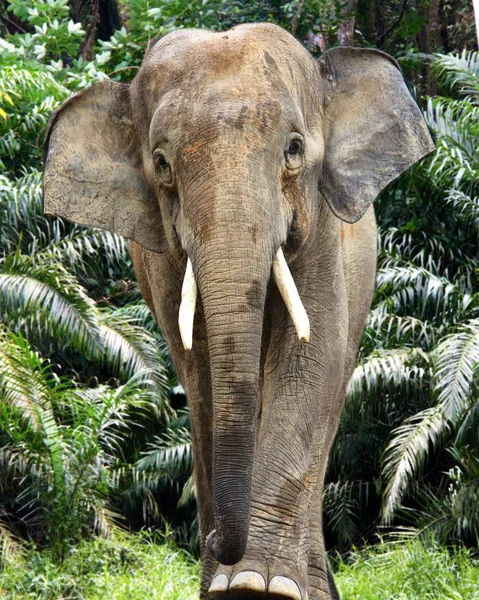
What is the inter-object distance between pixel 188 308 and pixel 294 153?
2.42 ft

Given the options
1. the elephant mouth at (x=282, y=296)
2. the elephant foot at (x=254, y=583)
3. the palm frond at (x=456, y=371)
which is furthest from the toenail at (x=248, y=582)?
the palm frond at (x=456, y=371)

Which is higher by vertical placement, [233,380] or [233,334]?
[233,334]

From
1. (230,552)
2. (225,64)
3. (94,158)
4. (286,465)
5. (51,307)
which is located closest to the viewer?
(230,552)

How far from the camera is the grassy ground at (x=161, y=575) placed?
26.6 ft

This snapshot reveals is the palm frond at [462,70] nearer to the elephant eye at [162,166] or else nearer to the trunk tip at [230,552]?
the elephant eye at [162,166]

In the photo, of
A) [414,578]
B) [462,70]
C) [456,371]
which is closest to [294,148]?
[414,578]

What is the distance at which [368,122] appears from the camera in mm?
5625

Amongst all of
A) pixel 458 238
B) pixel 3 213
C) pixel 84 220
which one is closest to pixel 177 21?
pixel 3 213

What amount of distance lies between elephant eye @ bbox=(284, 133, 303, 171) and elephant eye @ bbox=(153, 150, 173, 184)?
0.45 metres

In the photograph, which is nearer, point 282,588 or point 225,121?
point 225,121

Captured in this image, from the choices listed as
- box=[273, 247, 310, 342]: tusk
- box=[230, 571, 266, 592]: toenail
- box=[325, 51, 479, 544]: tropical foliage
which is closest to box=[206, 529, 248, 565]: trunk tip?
box=[230, 571, 266, 592]: toenail

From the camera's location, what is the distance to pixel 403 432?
12.0 metres

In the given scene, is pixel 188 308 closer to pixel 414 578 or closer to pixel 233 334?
pixel 233 334

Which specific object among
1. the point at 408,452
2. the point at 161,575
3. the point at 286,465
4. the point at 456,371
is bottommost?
the point at 408,452
